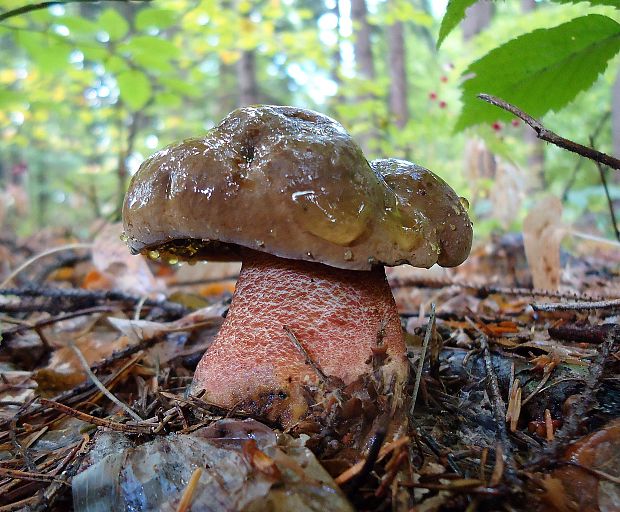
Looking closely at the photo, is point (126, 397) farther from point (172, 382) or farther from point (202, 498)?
point (202, 498)

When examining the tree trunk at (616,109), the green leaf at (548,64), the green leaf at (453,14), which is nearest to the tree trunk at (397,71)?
the tree trunk at (616,109)

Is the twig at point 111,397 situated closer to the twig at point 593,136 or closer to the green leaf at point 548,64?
the green leaf at point 548,64

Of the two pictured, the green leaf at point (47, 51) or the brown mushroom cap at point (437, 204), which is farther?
the green leaf at point (47, 51)

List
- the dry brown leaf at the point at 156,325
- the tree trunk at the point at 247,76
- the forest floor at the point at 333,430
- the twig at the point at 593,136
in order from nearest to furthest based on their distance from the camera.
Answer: the forest floor at the point at 333,430
the dry brown leaf at the point at 156,325
the twig at the point at 593,136
the tree trunk at the point at 247,76

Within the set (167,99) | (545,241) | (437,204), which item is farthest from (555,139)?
(167,99)

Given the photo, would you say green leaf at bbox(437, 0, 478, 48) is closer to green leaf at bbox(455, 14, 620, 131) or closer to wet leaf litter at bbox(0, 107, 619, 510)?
green leaf at bbox(455, 14, 620, 131)

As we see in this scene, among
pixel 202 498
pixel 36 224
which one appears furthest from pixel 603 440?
pixel 36 224

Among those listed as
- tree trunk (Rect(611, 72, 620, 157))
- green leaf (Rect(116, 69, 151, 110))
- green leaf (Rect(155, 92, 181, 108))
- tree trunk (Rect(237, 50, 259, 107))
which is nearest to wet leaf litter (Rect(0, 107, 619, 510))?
green leaf (Rect(116, 69, 151, 110))
